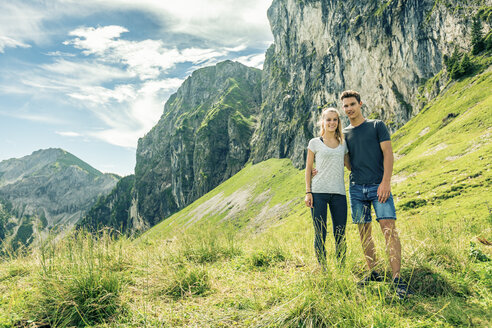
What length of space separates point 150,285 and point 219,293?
4.97ft

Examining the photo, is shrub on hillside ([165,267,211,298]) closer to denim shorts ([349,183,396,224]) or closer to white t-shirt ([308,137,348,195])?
white t-shirt ([308,137,348,195])

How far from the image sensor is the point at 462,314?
3438 millimetres

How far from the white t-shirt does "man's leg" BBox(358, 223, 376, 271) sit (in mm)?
912

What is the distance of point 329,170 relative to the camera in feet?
18.4

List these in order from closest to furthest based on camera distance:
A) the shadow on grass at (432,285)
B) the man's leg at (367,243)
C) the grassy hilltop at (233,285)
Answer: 1. the grassy hilltop at (233,285)
2. the shadow on grass at (432,285)
3. the man's leg at (367,243)

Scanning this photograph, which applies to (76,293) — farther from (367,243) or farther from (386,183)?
(386,183)

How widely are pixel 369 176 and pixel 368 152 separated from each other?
558 mm

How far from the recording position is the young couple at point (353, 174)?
5.15 m

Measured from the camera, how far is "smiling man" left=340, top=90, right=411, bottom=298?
199 inches

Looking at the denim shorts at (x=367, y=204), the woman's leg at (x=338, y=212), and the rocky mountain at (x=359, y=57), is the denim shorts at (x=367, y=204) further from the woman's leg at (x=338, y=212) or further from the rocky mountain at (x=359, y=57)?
the rocky mountain at (x=359, y=57)

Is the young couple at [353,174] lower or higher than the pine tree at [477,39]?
lower

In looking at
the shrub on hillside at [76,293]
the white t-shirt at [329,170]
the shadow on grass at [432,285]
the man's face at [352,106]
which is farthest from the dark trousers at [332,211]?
the shrub on hillside at [76,293]

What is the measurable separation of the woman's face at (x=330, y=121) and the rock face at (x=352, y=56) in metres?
89.0

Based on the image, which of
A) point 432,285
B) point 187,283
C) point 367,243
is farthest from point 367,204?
point 187,283
